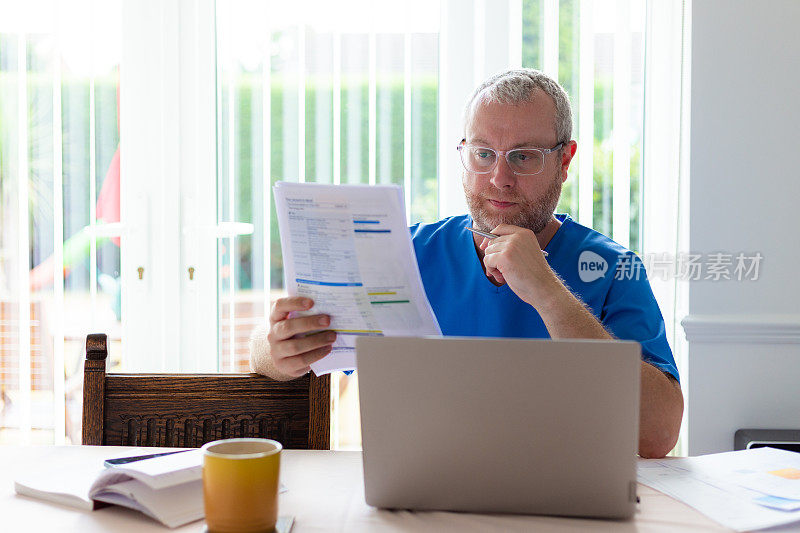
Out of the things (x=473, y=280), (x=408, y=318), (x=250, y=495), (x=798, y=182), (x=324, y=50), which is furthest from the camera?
(x=324, y=50)

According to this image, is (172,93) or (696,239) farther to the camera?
(172,93)

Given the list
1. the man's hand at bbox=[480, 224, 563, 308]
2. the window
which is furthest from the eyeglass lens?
the window

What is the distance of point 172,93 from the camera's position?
2.51m

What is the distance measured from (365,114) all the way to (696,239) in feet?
3.54

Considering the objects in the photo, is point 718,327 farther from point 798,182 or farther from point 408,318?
point 408,318

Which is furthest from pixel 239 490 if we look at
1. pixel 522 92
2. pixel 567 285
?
pixel 522 92

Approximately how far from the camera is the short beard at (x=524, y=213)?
1.57 metres

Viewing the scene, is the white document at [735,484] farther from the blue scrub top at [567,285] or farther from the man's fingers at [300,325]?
the man's fingers at [300,325]

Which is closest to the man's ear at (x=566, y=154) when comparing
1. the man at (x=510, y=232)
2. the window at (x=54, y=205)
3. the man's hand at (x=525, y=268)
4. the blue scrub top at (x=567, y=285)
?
the man at (x=510, y=232)

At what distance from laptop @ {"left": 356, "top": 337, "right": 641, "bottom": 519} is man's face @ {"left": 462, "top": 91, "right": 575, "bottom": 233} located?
→ 75cm

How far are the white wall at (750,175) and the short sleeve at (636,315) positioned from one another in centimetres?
84

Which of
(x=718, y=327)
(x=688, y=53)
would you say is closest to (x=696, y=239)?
(x=718, y=327)

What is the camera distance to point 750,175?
2.26 meters

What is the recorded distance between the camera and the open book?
0.89 metres
